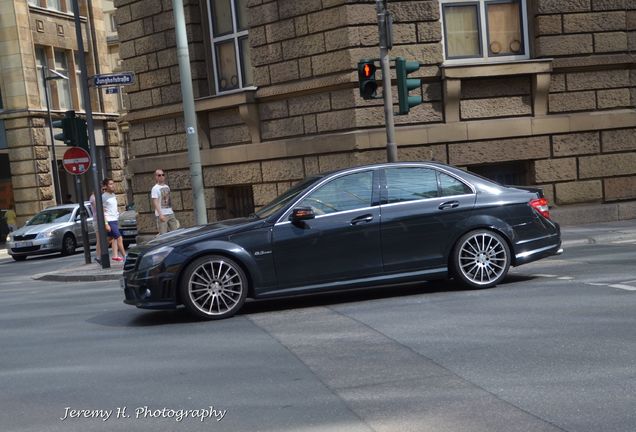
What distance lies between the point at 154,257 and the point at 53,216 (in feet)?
59.9

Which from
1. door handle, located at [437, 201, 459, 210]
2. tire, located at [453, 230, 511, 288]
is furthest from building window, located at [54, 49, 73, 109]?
tire, located at [453, 230, 511, 288]

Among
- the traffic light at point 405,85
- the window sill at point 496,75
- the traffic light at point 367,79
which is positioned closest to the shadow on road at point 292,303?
the traffic light at point 405,85

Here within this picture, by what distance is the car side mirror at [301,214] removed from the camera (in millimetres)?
9070

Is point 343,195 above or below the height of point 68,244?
above

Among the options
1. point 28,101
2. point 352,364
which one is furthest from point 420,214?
point 28,101

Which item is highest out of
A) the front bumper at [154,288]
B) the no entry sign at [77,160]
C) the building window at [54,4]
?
the building window at [54,4]

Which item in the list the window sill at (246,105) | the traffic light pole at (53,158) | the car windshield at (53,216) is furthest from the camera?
the traffic light pole at (53,158)

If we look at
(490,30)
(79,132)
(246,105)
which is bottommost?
(79,132)

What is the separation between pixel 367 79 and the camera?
550 inches

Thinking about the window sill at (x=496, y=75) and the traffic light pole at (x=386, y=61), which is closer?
the traffic light pole at (x=386, y=61)

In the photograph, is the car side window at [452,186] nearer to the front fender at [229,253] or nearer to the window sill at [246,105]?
the front fender at [229,253]

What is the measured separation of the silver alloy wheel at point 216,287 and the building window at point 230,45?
1070cm

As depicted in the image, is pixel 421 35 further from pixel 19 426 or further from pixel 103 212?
pixel 19 426

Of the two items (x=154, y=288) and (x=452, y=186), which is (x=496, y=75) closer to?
(x=452, y=186)
